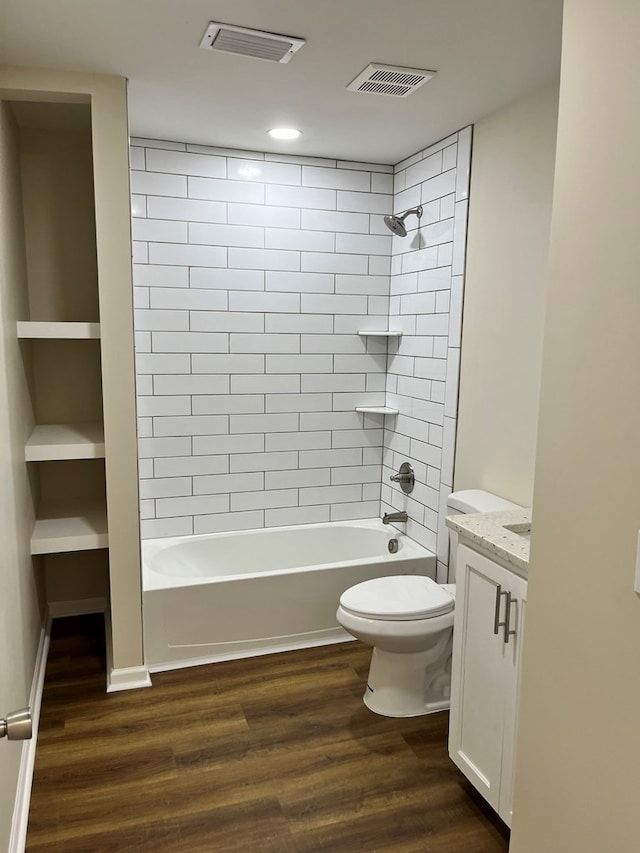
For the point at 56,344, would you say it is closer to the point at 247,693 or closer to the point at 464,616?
the point at 247,693

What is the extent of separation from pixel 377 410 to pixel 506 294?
1.19m

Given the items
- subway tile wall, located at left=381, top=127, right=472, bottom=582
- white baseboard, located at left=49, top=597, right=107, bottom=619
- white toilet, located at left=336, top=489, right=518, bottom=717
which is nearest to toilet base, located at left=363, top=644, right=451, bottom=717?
white toilet, located at left=336, top=489, right=518, bottom=717

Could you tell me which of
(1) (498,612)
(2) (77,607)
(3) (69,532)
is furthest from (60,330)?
(1) (498,612)

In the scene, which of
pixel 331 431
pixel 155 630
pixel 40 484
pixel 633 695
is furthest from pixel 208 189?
pixel 633 695

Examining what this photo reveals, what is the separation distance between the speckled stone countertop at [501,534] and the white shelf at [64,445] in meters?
1.56

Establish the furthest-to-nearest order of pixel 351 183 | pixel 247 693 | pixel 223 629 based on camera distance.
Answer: pixel 351 183 → pixel 223 629 → pixel 247 693

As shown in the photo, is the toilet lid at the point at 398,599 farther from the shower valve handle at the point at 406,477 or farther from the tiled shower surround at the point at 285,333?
the shower valve handle at the point at 406,477

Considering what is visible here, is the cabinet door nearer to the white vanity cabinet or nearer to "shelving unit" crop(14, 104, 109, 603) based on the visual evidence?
the white vanity cabinet

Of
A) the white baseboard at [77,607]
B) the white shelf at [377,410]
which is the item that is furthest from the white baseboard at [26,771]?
the white shelf at [377,410]

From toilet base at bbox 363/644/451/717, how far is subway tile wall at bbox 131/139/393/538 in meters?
1.31

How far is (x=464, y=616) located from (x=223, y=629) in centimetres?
140

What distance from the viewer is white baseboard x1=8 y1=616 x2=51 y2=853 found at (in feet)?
6.40

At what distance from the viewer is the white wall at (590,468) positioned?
1170 mm

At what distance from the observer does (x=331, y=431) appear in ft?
12.8
